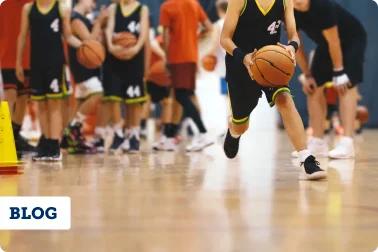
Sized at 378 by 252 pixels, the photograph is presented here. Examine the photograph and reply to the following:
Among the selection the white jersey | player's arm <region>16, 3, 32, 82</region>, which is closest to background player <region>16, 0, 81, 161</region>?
player's arm <region>16, 3, 32, 82</region>

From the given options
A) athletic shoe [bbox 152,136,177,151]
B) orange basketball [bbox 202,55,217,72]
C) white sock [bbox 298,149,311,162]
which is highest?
orange basketball [bbox 202,55,217,72]

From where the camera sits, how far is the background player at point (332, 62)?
4.35 m

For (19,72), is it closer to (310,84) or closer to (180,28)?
(180,28)

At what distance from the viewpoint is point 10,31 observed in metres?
4.97

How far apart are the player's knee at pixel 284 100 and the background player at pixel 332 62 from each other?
Result: 3.83 feet

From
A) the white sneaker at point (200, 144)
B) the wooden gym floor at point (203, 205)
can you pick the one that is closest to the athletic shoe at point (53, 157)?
the wooden gym floor at point (203, 205)

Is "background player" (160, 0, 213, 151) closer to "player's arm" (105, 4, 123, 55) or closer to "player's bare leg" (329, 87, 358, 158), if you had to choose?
"player's arm" (105, 4, 123, 55)

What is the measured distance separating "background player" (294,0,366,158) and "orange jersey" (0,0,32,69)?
1.93 m

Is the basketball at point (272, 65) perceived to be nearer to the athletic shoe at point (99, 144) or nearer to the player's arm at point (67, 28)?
the player's arm at point (67, 28)

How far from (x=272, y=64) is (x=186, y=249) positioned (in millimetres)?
1368

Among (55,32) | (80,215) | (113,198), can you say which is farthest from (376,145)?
(80,215)

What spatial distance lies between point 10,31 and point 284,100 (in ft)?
7.95

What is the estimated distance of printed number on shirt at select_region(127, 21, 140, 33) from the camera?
5199mm

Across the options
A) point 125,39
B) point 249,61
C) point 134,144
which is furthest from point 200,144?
point 249,61
